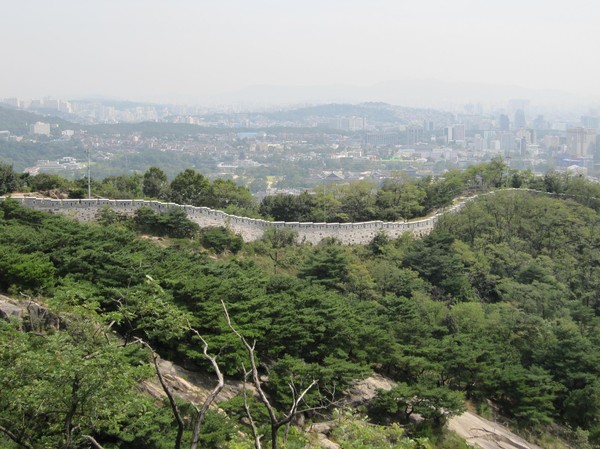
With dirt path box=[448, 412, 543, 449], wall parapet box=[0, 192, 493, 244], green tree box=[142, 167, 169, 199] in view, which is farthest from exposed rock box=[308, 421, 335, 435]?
green tree box=[142, 167, 169, 199]

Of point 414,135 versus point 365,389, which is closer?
point 365,389

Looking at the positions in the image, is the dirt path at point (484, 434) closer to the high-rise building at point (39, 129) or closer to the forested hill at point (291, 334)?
the forested hill at point (291, 334)

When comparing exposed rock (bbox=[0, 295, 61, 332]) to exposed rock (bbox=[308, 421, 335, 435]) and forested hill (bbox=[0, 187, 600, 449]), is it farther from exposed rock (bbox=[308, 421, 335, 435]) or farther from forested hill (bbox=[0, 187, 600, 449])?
exposed rock (bbox=[308, 421, 335, 435])

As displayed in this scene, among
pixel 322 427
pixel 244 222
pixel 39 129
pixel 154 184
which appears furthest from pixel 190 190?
pixel 39 129

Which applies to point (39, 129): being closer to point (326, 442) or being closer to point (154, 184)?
point (154, 184)

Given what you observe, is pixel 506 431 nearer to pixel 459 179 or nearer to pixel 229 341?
pixel 229 341

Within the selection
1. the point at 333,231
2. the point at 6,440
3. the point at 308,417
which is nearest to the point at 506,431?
the point at 308,417
